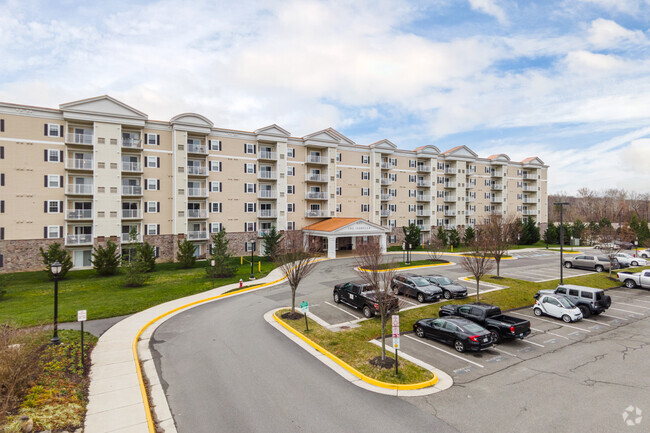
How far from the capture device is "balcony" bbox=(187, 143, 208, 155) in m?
40.8

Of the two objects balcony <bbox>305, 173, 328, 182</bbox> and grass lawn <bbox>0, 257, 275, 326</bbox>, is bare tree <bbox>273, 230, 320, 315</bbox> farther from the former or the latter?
balcony <bbox>305, 173, 328, 182</bbox>

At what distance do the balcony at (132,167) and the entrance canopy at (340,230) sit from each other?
2219 cm

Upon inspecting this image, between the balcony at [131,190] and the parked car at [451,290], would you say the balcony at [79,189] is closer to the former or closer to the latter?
the balcony at [131,190]

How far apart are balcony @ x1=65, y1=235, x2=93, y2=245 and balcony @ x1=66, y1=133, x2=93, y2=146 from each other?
1002cm

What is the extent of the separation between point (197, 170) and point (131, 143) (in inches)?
302

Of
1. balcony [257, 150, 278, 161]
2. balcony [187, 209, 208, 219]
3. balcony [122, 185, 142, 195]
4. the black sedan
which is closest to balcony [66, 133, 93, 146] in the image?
balcony [122, 185, 142, 195]

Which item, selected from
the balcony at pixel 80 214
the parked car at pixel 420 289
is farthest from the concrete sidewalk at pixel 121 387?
the balcony at pixel 80 214

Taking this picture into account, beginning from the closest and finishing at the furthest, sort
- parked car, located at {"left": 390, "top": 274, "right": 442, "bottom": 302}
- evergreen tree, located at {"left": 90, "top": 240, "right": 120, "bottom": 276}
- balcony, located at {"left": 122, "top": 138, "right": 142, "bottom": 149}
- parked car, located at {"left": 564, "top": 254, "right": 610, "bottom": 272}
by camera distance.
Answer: parked car, located at {"left": 390, "top": 274, "right": 442, "bottom": 302}, evergreen tree, located at {"left": 90, "top": 240, "right": 120, "bottom": 276}, parked car, located at {"left": 564, "top": 254, "right": 610, "bottom": 272}, balcony, located at {"left": 122, "top": 138, "right": 142, "bottom": 149}

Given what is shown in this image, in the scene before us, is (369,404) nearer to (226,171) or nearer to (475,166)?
(226,171)

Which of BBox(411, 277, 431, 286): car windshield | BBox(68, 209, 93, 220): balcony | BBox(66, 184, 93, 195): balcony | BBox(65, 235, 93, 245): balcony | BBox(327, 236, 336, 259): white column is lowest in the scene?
BBox(411, 277, 431, 286): car windshield

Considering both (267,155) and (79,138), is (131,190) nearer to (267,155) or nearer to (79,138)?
(79,138)

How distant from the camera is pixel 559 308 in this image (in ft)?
62.0

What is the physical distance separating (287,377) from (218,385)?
232cm

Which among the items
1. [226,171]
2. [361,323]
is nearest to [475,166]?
[226,171]
